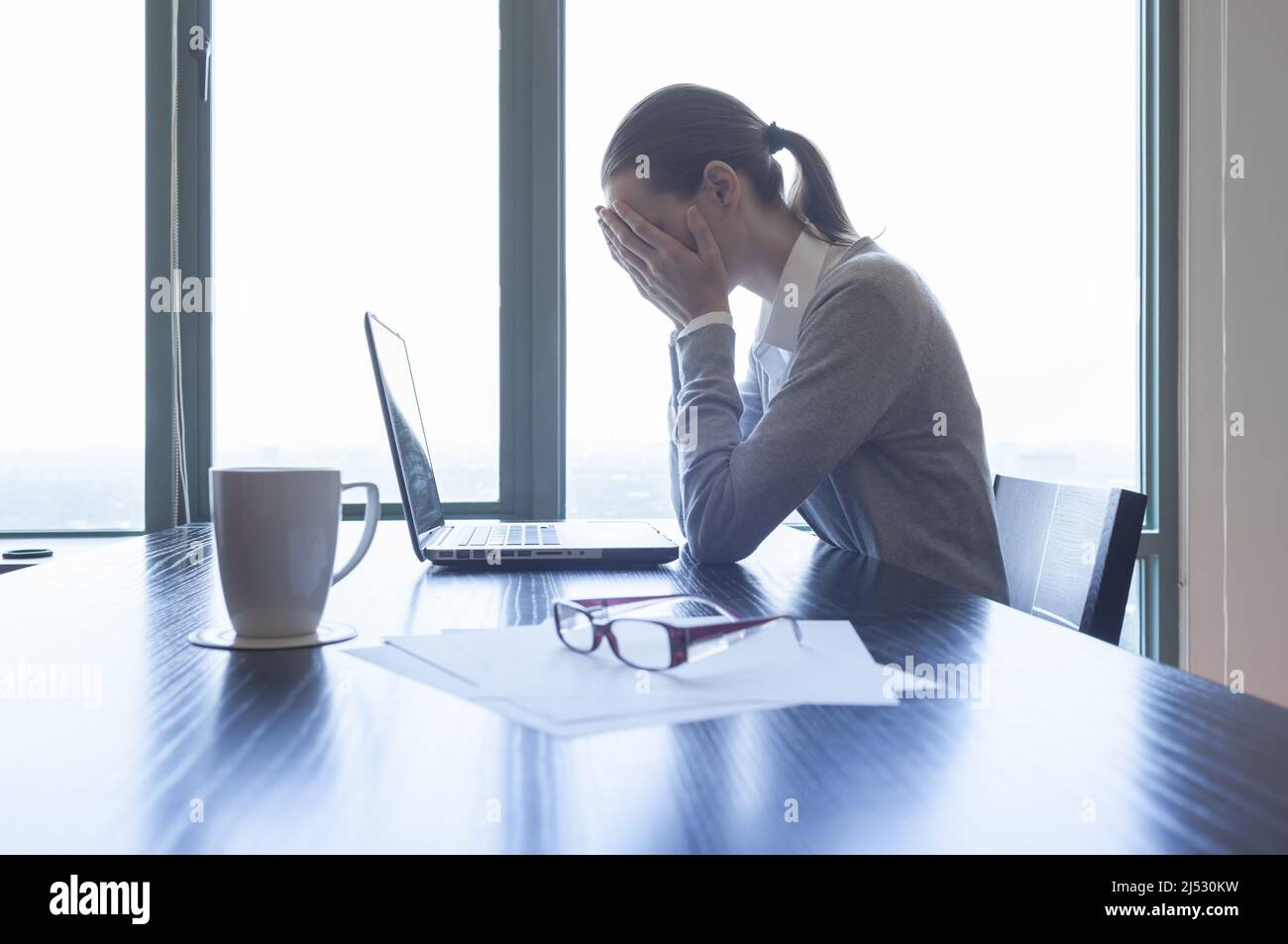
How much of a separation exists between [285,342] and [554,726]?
5.82 feet

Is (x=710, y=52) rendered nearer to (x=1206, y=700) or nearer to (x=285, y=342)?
(x=285, y=342)

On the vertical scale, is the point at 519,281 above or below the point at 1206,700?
above

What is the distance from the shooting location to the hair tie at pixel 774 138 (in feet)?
4.27

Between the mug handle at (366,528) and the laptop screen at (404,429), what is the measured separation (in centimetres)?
21

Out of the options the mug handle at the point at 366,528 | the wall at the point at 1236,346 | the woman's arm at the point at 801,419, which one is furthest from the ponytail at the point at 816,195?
the wall at the point at 1236,346

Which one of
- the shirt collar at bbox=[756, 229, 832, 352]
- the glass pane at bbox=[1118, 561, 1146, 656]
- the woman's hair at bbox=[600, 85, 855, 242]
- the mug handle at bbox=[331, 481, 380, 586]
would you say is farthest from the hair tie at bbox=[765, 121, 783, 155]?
the glass pane at bbox=[1118, 561, 1146, 656]

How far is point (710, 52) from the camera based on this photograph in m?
2.06

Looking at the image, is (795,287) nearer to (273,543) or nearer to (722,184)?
(722,184)

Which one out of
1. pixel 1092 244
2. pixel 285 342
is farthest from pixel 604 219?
pixel 1092 244

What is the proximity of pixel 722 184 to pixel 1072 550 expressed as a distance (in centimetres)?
63

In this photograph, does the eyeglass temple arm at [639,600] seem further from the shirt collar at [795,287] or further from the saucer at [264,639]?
the shirt collar at [795,287]
